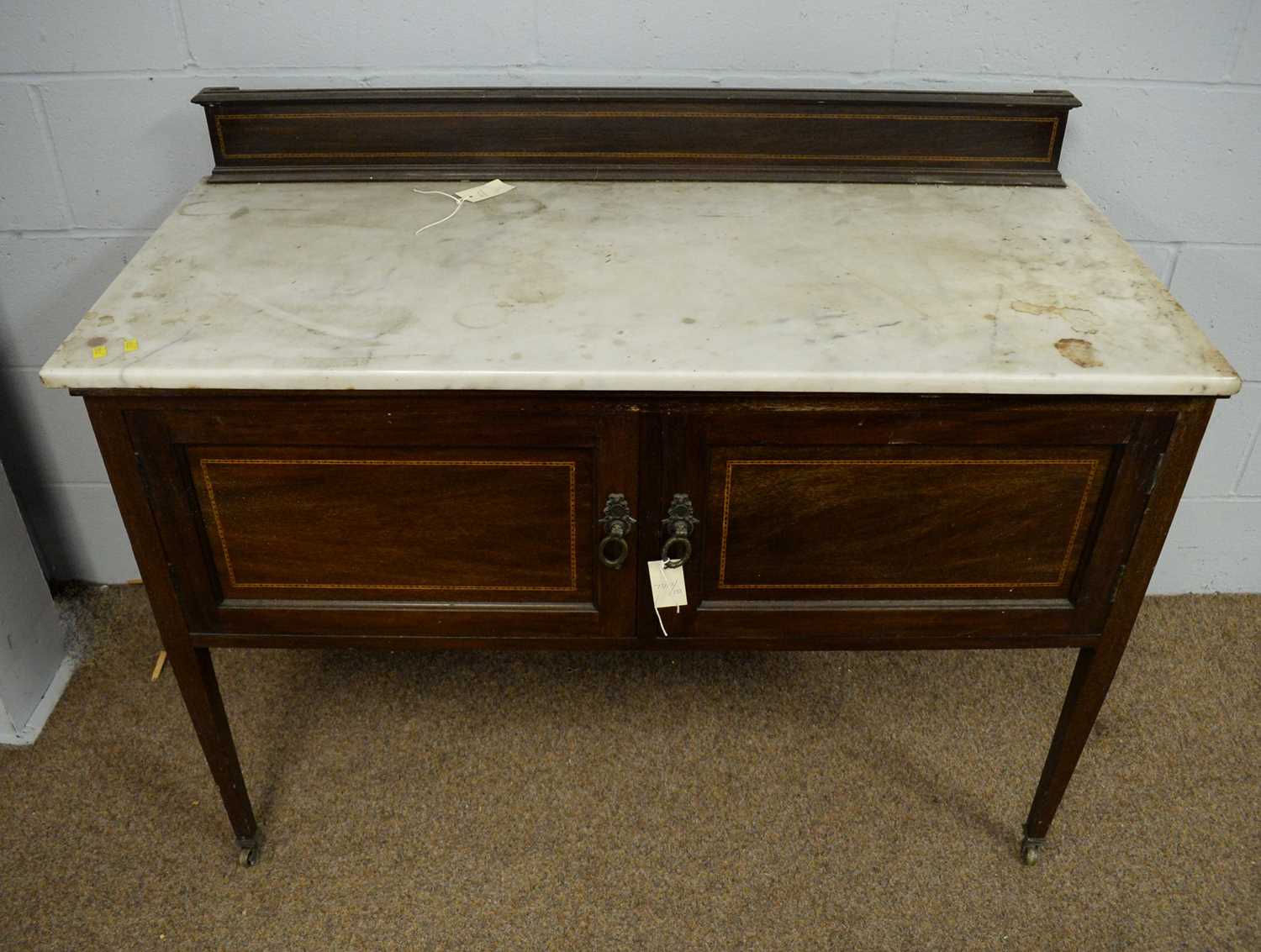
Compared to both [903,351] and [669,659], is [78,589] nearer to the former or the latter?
[669,659]

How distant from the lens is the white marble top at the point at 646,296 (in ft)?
3.42

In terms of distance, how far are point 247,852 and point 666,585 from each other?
2.70 feet

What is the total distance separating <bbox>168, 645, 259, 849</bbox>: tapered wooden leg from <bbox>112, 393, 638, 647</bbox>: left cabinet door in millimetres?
77

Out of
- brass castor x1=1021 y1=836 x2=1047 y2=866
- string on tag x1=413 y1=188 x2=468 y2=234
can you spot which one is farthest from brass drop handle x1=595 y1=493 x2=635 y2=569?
brass castor x1=1021 y1=836 x2=1047 y2=866

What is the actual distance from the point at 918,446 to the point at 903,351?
0.11m

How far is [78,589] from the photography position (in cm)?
201

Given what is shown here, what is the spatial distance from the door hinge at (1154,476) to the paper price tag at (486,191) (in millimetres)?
912

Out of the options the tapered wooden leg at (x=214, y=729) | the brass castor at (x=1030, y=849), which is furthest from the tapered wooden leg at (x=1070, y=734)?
the tapered wooden leg at (x=214, y=729)

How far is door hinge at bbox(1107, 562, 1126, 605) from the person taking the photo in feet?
3.93

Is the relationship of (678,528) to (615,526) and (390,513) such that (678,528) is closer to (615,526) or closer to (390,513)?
(615,526)

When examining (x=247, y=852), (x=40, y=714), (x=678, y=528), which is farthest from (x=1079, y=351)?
(x=40, y=714)

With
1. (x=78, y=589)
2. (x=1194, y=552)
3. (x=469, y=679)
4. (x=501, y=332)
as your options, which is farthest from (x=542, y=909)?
(x=1194, y=552)

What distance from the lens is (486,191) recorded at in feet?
4.71

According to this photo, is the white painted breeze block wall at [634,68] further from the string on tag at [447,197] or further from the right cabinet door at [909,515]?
the right cabinet door at [909,515]
